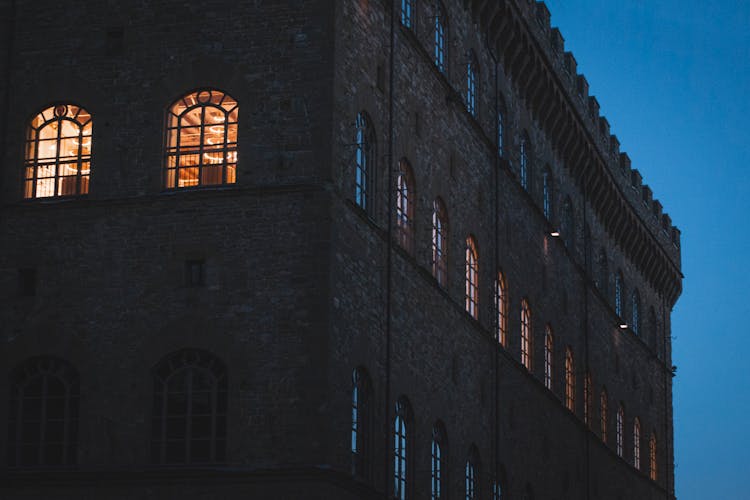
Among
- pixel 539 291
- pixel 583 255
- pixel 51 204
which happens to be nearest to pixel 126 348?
pixel 51 204

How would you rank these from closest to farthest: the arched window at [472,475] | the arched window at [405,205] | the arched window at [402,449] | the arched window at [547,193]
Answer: the arched window at [402,449], the arched window at [405,205], the arched window at [472,475], the arched window at [547,193]

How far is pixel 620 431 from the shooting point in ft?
170

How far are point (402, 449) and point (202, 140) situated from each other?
6.78 meters

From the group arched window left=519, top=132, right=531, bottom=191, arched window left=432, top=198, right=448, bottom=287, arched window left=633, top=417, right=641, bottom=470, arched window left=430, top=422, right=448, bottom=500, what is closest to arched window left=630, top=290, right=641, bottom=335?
arched window left=633, top=417, right=641, bottom=470

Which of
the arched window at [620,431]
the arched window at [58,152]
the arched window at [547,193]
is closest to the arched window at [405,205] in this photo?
the arched window at [58,152]

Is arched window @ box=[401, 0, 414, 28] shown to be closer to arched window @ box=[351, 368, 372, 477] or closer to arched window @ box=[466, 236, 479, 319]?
arched window @ box=[466, 236, 479, 319]

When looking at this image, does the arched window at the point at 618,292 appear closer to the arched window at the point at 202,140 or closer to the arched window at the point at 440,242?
the arched window at the point at 440,242

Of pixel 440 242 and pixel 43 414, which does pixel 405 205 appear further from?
pixel 43 414

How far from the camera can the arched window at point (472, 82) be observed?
36531mm

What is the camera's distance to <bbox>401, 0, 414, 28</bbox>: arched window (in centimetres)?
3216

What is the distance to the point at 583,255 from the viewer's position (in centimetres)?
4797

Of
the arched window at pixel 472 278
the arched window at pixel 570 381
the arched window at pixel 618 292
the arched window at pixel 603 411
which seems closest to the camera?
the arched window at pixel 472 278

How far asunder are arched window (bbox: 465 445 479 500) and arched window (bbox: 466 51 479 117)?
24.5 ft

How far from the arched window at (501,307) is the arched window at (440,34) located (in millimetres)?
5656
